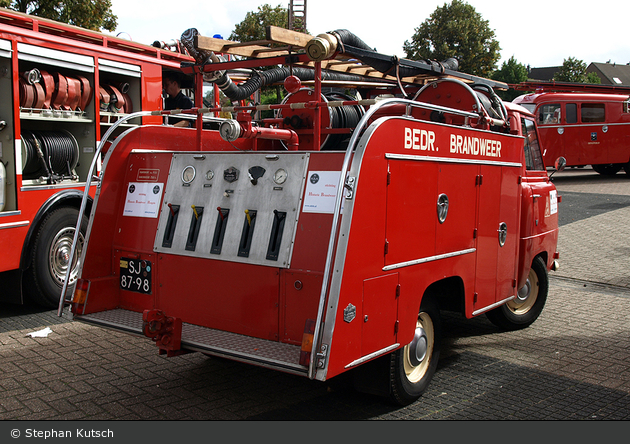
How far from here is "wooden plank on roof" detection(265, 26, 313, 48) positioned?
161 inches

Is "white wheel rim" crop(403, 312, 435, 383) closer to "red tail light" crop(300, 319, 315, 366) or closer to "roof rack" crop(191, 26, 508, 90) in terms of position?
"red tail light" crop(300, 319, 315, 366)

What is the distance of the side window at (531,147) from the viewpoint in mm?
6172

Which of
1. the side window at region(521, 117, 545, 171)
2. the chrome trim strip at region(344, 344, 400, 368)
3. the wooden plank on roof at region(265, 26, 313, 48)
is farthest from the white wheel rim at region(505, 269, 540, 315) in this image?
the wooden plank on roof at region(265, 26, 313, 48)

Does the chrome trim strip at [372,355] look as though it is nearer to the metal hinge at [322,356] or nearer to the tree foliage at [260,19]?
the metal hinge at [322,356]

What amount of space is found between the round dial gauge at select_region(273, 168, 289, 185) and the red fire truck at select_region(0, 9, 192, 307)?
127 inches

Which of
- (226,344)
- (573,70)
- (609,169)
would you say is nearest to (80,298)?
(226,344)

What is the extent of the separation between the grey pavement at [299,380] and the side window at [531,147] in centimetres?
180

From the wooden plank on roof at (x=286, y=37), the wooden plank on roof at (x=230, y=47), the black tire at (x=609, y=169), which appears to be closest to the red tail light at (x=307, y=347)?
the wooden plank on roof at (x=286, y=37)

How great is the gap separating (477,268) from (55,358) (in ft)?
12.5

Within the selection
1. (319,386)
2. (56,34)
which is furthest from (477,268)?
(56,34)

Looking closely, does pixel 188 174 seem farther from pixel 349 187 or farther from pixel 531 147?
pixel 531 147

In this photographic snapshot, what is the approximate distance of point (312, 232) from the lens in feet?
13.0

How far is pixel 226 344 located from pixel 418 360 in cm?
148

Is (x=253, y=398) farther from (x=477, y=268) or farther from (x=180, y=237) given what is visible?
(x=477, y=268)
